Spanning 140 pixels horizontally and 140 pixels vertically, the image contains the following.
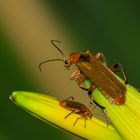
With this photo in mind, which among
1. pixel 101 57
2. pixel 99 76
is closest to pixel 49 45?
pixel 101 57

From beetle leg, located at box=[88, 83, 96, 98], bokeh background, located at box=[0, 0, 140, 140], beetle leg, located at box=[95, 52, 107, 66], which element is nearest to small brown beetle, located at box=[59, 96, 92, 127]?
beetle leg, located at box=[88, 83, 96, 98]

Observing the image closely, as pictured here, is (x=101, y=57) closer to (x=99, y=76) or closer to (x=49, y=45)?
(x=99, y=76)

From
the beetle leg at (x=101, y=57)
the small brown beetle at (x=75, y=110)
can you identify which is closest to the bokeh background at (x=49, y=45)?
the beetle leg at (x=101, y=57)

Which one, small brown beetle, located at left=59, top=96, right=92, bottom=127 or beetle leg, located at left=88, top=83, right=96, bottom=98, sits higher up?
beetle leg, located at left=88, top=83, right=96, bottom=98

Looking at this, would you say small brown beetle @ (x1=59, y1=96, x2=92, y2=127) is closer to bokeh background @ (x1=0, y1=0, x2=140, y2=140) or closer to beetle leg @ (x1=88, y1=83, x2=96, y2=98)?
beetle leg @ (x1=88, y1=83, x2=96, y2=98)

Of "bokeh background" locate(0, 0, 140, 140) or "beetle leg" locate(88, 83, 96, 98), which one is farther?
"bokeh background" locate(0, 0, 140, 140)

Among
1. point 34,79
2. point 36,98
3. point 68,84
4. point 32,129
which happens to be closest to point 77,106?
point 36,98

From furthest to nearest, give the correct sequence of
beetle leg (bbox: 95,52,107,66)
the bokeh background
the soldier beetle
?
the bokeh background → beetle leg (bbox: 95,52,107,66) → the soldier beetle

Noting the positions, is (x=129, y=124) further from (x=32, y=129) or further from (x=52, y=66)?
(x=52, y=66)

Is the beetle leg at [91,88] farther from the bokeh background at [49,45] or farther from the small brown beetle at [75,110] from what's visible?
the bokeh background at [49,45]
